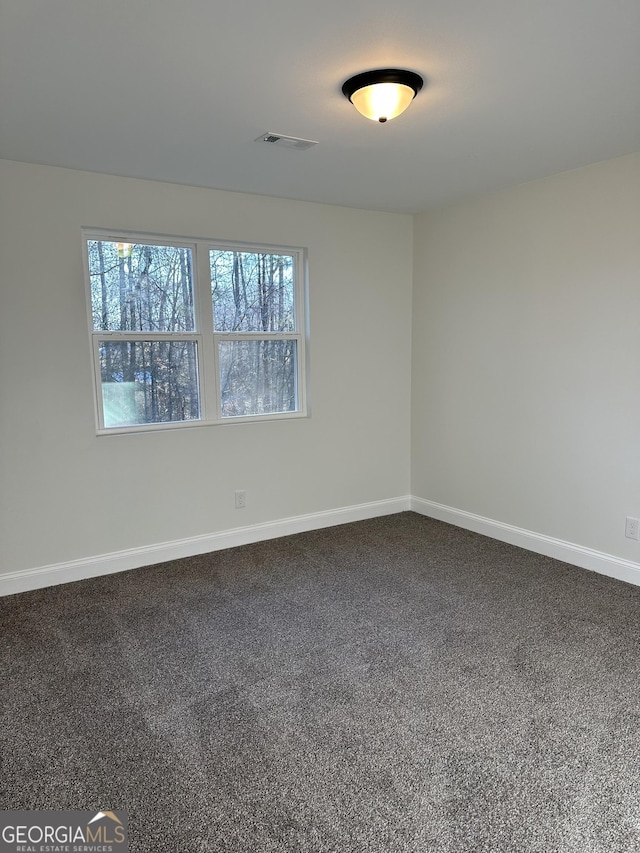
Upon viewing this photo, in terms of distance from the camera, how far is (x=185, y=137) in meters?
2.74

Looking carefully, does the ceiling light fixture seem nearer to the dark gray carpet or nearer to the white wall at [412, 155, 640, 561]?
the white wall at [412, 155, 640, 561]

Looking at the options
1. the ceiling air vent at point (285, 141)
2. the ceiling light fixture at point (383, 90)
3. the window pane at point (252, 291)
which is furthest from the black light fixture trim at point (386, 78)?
the window pane at point (252, 291)

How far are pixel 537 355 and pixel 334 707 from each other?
2599 mm

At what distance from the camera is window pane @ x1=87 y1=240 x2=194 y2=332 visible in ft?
11.5

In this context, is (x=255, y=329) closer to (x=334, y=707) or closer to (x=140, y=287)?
(x=140, y=287)

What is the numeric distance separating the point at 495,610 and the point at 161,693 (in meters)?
1.75

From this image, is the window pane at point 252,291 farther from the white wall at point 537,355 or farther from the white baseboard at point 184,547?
the white baseboard at point 184,547

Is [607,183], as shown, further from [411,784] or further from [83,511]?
[83,511]

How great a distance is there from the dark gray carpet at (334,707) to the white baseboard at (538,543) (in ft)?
0.33

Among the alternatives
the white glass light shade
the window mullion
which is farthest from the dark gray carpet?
the white glass light shade

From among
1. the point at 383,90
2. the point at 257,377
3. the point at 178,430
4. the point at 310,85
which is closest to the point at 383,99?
the point at 383,90

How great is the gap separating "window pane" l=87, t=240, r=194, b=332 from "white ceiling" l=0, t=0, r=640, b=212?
473 mm

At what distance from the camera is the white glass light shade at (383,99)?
215 centimetres

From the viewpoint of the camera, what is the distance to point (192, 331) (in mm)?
3834
